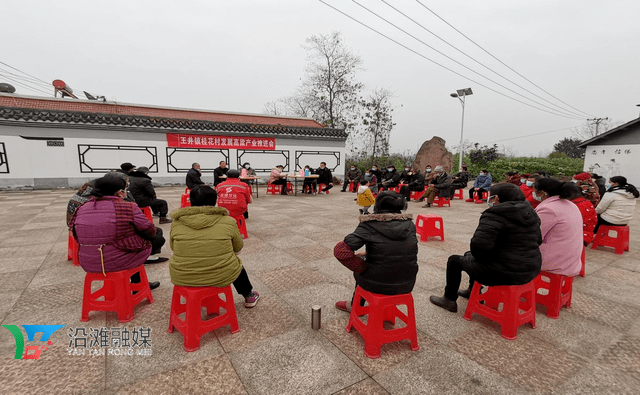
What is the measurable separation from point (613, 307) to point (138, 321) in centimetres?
480

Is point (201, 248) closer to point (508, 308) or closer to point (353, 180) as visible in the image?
point (508, 308)

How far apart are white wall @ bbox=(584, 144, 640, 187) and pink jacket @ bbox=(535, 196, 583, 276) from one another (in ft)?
43.8

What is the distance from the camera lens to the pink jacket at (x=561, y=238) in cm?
275

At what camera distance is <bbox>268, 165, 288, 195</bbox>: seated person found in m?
11.9

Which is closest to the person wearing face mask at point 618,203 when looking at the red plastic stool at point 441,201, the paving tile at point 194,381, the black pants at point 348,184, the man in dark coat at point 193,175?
the red plastic stool at point 441,201

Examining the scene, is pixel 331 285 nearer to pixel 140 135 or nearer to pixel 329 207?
pixel 329 207

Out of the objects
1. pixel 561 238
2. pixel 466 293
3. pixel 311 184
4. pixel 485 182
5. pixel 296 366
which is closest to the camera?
pixel 296 366

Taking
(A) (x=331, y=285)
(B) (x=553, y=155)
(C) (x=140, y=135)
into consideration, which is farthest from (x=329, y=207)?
(B) (x=553, y=155)

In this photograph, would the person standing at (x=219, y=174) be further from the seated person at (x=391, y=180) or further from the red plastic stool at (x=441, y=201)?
the red plastic stool at (x=441, y=201)

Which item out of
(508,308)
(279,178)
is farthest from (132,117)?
(508,308)

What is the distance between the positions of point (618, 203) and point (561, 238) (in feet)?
10.4

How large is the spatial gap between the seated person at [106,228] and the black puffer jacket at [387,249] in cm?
202

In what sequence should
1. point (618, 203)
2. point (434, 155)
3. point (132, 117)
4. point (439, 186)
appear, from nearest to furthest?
1. point (618, 203)
2. point (439, 186)
3. point (132, 117)
4. point (434, 155)

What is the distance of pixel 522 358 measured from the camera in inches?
86.7
